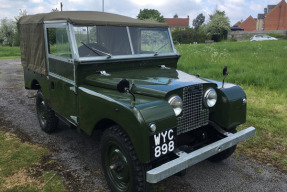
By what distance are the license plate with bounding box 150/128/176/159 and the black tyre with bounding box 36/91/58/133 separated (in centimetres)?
287

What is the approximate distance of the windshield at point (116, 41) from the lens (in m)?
3.54

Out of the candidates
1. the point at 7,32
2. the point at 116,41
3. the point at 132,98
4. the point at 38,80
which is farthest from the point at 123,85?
the point at 7,32

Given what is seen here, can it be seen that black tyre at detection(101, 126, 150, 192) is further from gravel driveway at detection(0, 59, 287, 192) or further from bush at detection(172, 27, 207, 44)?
bush at detection(172, 27, 207, 44)

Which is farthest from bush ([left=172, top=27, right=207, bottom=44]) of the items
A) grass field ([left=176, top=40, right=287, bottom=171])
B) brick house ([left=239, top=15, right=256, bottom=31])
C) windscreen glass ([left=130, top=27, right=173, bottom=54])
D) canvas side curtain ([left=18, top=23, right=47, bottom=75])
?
brick house ([left=239, top=15, right=256, bottom=31])

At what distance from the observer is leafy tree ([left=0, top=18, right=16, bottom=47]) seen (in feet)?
119

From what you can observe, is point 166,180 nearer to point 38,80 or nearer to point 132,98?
point 132,98

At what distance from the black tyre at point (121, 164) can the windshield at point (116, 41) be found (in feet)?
4.15

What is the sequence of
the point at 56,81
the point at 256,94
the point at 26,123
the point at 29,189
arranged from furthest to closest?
1. the point at 256,94
2. the point at 26,123
3. the point at 56,81
4. the point at 29,189

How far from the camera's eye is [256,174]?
3.53 metres

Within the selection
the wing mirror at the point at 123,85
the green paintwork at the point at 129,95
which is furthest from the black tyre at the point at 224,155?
the wing mirror at the point at 123,85

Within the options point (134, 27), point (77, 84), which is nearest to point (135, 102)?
point (77, 84)

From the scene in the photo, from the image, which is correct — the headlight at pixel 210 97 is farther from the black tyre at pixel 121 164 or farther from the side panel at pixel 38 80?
the side panel at pixel 38 80

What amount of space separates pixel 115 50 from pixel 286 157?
10.0 feet

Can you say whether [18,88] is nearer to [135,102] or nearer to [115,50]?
[115,50]
